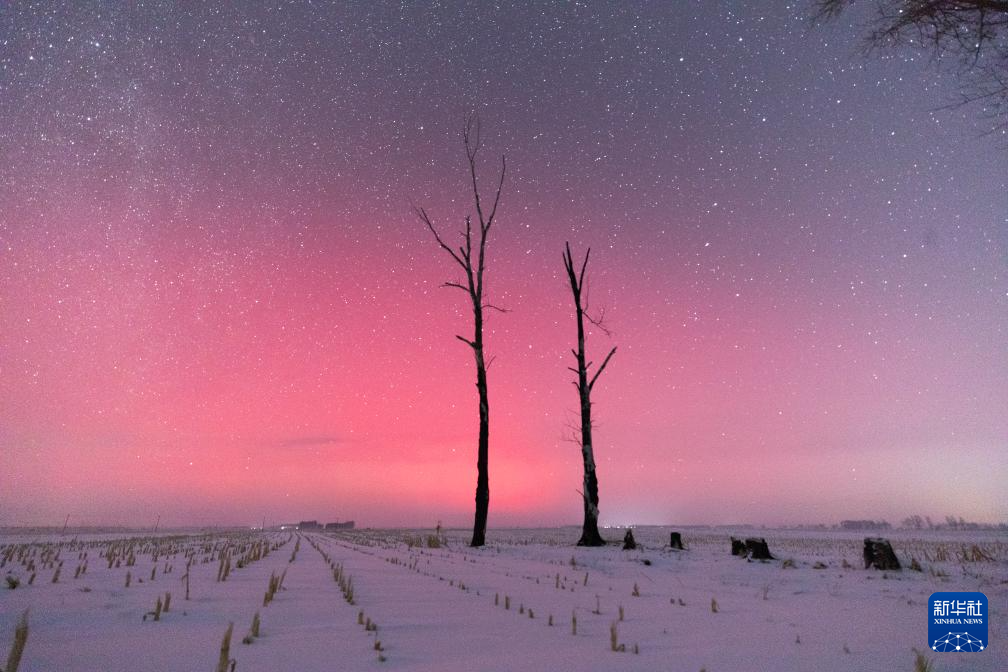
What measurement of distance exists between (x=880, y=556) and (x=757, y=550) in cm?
221

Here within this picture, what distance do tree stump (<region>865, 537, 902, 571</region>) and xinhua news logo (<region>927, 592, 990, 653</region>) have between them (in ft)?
16.2

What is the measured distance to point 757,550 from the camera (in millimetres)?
9969

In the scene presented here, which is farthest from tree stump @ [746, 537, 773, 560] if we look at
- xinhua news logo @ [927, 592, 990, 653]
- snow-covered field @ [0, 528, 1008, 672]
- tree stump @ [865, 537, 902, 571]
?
xinhua news logo @ [927, 592, 990, 653]

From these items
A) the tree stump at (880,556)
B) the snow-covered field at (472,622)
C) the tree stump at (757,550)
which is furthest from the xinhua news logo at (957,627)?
the tree stump at (757,550)

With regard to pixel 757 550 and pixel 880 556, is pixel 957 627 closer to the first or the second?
pixel 880 556

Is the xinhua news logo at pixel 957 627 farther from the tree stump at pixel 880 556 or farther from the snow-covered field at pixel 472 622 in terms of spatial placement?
the tree stump at pixel 880 556

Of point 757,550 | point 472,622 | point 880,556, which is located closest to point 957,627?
point 472,622

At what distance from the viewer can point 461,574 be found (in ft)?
22.4

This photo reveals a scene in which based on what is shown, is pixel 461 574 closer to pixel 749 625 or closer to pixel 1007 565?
pixel 749 625

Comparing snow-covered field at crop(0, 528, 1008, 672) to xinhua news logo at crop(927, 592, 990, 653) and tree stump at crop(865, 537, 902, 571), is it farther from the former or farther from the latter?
tree stump at crop(865, 537, 902, 571)

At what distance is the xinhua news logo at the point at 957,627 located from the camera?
10.6 ft

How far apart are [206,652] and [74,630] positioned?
105 centimetres

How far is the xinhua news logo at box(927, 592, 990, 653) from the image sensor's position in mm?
3229

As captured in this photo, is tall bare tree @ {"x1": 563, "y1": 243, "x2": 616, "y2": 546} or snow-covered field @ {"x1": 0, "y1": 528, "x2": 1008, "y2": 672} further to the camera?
tall bare tree @ {"x1": 563, "y1": 243, "x2": 616, "y2": 546}
